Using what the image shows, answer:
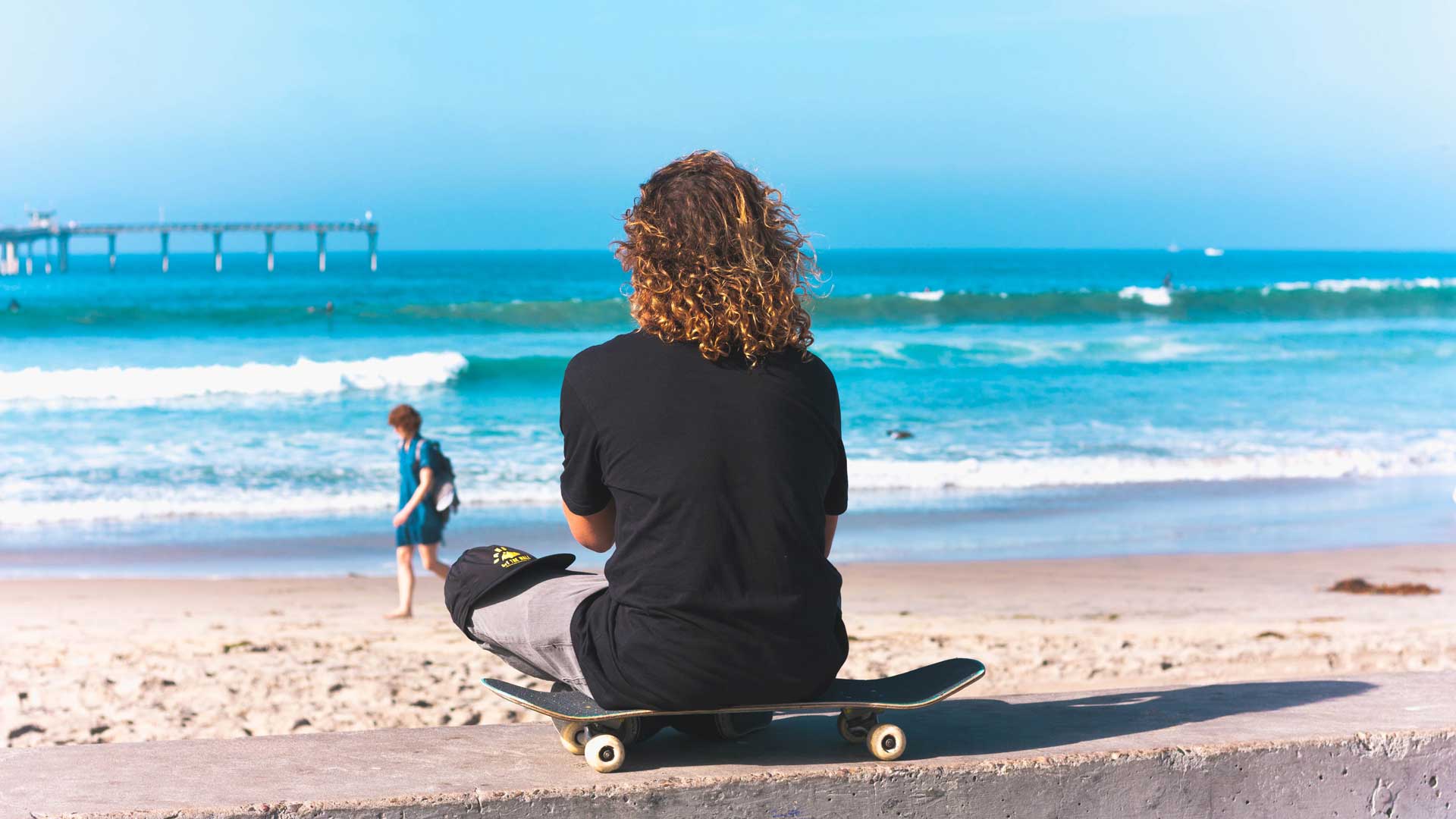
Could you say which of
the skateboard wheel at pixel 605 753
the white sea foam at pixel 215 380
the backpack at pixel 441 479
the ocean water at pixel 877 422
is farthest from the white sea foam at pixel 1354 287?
the skateboard wheel at pixel 605 753

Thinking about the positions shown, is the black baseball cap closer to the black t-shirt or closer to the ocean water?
the black t-shirt

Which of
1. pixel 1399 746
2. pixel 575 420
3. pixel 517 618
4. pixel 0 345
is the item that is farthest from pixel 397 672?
pixel 0 345

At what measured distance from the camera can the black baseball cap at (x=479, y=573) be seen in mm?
2477

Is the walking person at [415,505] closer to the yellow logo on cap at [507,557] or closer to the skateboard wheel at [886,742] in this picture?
the yellow logo on cap at [507,557]

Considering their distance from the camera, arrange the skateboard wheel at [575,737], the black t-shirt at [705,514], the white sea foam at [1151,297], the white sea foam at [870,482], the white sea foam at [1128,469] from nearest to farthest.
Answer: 1. the black t-shirt at [705,514]
2. the skateboard wheel at [575,737]
3. the white sea foam at [870,482]
4. the white sea foam at [1128,469]
5. the white sea foam at [1151,297]

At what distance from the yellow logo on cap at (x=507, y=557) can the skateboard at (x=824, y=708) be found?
0.24 meters

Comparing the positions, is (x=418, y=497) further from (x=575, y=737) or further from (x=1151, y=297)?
(x=1151, y=297)

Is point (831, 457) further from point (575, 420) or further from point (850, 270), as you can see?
point (850, 270)

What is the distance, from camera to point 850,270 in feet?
256

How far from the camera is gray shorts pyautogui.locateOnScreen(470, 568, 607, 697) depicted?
2391 millimetres

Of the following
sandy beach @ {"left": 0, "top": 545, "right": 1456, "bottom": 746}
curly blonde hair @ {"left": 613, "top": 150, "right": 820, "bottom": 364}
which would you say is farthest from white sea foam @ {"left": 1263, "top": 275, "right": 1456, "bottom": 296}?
curly blonde hair @ {"left": 613, "top": 150, "right": 820, "bottom": 364}

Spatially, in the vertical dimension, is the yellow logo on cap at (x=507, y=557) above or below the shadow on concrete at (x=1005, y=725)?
above

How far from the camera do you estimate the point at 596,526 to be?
7.85 feet

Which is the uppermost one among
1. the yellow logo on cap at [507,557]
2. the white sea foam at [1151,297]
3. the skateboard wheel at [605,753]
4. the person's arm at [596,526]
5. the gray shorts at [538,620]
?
the white sea foam at [1151,297]
